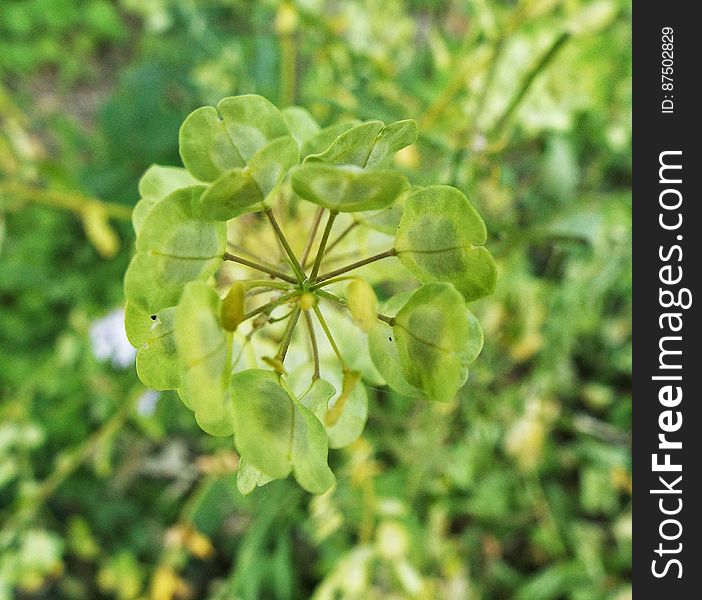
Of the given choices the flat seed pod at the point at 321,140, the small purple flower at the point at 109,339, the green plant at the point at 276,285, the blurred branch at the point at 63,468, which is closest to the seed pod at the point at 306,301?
the green plant at the point at 276,285

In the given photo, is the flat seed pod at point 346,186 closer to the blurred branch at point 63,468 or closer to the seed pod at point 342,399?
the seed pod at point 342,399

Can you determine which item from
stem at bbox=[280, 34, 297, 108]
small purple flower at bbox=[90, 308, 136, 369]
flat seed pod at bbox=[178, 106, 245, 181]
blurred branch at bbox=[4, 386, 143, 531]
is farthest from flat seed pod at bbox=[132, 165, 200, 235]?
small purple flower at bbox=[90, 308, 136, 369]

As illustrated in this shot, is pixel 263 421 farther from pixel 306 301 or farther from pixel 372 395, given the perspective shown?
pixel 372 395

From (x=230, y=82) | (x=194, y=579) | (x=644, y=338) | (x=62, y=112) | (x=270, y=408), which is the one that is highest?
(x=62, y=112)

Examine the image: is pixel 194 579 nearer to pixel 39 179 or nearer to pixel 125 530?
pixel 125 530

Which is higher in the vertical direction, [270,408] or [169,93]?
[169,93]

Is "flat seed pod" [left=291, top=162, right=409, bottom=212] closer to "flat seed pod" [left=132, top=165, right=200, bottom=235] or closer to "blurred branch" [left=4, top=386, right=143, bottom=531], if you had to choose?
"flat seed pod" [left=132, top=165, right=200, bottom=235]

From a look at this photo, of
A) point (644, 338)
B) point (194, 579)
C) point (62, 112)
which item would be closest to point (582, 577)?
point (644, 338)

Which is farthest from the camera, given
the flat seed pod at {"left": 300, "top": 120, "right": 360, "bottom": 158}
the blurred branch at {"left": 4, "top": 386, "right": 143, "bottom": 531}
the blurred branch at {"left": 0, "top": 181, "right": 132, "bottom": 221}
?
the blurred branch at {"left": 4, "top": 386, "right": 143, "bottom": 531}
